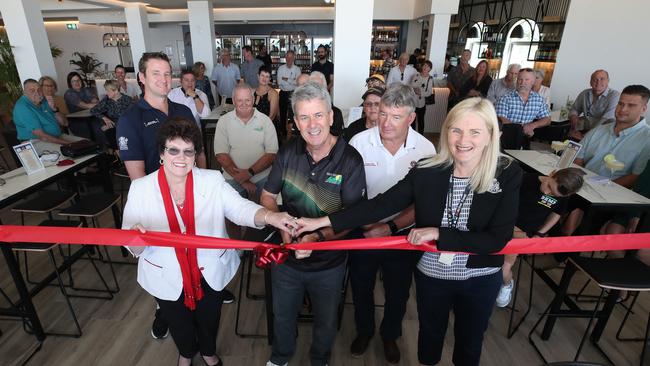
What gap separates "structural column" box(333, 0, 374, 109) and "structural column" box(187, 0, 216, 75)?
5473 millimetres

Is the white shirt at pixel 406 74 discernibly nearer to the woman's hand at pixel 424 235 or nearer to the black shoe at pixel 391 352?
the black shoe at pixel 391 352

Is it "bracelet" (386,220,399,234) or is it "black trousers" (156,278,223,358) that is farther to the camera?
"bracelet" (386,220,399,234)

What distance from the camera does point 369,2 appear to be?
4805 millimetres

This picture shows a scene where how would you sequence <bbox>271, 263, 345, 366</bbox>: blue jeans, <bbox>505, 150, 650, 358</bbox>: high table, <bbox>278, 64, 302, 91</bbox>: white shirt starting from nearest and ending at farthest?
1. <bbox>271, 263, 345, 366</bbox>: blue jeans
2. <bbox>505, 150, 650, 358</bbox>: high table
3. <bbox>278, 64, 302, 91</bbox>: white shirt

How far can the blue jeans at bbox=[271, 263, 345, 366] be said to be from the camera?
194 centimetres

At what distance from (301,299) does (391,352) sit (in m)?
0.89

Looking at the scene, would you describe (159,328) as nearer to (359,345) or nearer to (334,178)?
(359,345)

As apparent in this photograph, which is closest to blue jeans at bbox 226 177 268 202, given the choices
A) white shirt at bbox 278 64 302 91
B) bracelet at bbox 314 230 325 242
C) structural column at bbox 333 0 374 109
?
bracelet at bbox 314 230 325 242

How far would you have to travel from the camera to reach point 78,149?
353 cm

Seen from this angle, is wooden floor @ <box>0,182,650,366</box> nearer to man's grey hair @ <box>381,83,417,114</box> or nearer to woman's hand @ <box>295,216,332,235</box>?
woman's hand @ <box>295,216,332,235</box>

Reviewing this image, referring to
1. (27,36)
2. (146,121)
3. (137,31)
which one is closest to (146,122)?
(146,121)

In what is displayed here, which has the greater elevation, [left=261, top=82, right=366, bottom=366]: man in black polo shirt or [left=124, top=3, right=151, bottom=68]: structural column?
[left=124, top=3, right=151, bottom=68]: structural column

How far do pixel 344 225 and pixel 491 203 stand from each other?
0.69 meters

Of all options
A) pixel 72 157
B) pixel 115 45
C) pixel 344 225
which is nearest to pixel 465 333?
pixel 344 225
